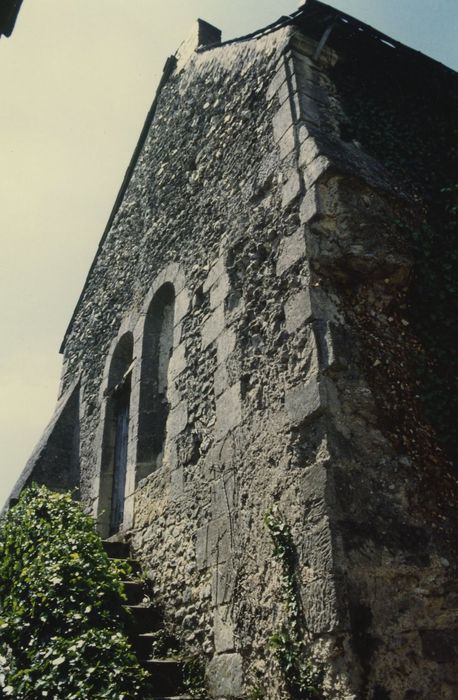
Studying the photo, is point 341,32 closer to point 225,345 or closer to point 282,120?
point 282,120

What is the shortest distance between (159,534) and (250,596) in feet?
5.49

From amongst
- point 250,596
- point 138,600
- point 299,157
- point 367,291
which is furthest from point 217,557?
point 299,157

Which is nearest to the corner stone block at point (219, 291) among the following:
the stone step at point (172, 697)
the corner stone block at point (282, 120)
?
the corner stone block at point (282, 120)

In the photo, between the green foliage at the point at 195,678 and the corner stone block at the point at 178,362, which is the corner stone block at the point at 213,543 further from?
the corner stone block at the point at 178,362

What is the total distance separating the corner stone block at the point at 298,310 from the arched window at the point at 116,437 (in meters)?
3.51

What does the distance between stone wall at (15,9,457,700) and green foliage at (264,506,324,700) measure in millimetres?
59

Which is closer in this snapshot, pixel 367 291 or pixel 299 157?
pixel 367 291

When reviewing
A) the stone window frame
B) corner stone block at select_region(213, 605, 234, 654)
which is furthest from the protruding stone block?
corner stone block at select_region(213, 605, 234, 654)

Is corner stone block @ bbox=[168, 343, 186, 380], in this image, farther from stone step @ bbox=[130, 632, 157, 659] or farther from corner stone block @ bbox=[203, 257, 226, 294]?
stone step @ bbox=[130, 632, 157, 659]

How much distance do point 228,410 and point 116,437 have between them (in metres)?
3.30

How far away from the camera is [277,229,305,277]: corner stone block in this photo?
392 centimetres

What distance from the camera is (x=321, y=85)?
16.0 feet

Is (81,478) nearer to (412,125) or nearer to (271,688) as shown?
(271,688)

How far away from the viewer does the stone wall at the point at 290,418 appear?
2.96m
